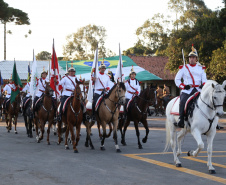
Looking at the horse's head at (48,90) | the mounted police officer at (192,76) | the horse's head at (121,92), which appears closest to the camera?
the mounted police officer at (192,76)

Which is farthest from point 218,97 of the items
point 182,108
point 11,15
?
point 11,15

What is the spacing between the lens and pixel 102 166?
9.84 meters

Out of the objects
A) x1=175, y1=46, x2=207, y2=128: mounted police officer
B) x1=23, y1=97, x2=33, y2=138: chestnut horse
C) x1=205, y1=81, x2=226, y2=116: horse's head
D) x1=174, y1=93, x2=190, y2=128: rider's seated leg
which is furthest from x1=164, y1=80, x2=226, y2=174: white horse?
x1=23, y1=97, x2=33, y2=138: chestnut horse

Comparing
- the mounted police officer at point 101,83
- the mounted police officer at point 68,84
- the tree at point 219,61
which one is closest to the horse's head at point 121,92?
the mounted police officer at point 101,83

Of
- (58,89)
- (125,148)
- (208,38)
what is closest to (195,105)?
(125,148)

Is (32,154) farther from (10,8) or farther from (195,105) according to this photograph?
(10,8)

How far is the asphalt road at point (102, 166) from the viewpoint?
8.18 m

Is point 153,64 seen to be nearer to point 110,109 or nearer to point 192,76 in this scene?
point 110,109

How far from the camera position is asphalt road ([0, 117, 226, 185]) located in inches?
322

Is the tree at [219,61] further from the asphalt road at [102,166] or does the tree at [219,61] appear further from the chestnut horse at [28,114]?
the asphalt road at [102,166]

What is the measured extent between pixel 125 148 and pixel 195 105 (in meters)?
4.43

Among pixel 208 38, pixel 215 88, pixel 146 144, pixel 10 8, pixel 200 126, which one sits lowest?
pixel 146 144

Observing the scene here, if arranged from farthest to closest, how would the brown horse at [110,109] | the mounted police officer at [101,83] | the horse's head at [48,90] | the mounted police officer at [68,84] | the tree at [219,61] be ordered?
the tree at [219,61], the horse's head at [48,90], the mounted police officer at [101,83], the mounted police officer at [68,84], the brown horse at [110,109]

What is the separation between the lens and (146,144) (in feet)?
48.1
